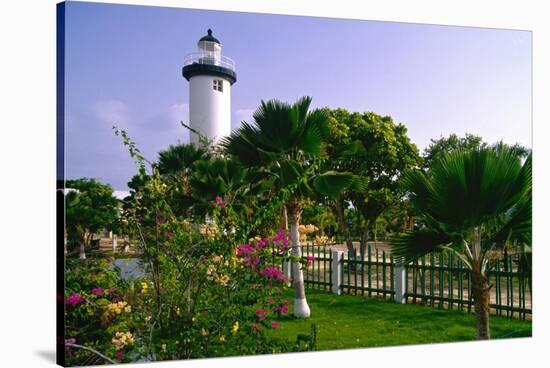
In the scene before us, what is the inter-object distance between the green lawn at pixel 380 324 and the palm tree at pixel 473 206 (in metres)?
0.91

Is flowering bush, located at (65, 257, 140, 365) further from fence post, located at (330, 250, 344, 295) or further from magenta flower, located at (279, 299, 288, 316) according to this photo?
fence post, located at (330, 250, 344, 295)

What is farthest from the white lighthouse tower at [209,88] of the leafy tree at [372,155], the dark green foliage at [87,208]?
the leafy tree at [372,155]

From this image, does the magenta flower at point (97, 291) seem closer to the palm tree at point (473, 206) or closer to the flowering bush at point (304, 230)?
the flowering bush at point (304, 230)

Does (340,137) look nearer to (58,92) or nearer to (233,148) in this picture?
(233,148)

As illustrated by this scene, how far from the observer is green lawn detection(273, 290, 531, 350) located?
270 inches

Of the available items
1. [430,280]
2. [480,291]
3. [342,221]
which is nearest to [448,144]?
[480,291]

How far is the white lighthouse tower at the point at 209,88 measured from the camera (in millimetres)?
6445

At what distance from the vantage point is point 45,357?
5895 mm

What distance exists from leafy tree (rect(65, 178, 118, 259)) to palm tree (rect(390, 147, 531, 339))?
2882mm

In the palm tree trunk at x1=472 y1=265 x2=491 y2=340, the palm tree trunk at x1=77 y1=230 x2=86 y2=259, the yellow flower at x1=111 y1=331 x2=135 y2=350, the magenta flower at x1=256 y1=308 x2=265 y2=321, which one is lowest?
the yellow flower at x1=111 y1=331 x2=135 y2=350

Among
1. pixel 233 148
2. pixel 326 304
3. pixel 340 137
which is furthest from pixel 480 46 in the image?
pixel 326 304

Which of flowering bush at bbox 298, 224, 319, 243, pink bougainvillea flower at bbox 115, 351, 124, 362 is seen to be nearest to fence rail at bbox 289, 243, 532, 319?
flowering bush at bbox 298, 224, 319, 243

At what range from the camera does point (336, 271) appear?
884cm

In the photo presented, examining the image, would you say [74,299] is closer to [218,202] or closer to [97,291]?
[97,291]
